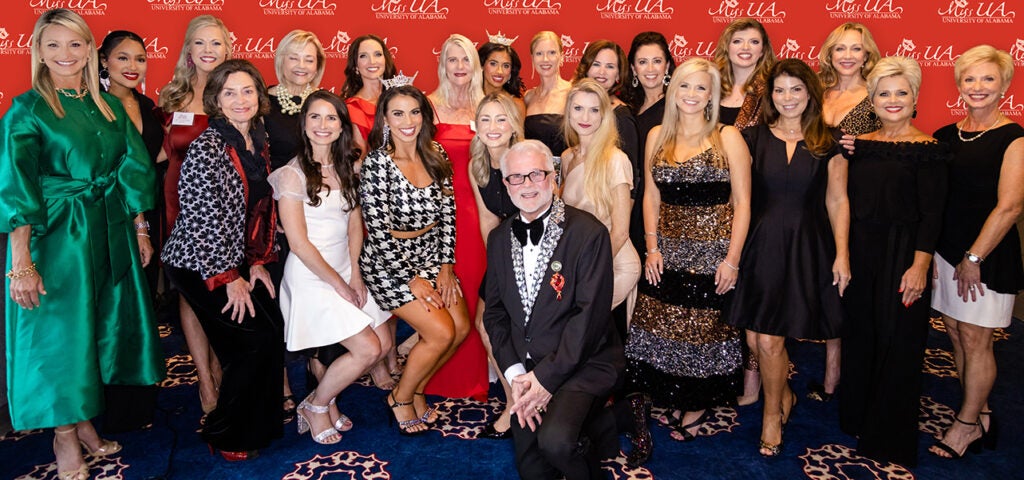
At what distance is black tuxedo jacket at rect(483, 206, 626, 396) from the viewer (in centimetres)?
266

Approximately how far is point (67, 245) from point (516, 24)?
4177 mm

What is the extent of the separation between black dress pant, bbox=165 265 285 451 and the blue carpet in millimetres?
174

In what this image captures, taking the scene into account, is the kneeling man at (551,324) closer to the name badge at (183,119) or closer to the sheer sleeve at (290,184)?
the sheer sleeve at (290,184)

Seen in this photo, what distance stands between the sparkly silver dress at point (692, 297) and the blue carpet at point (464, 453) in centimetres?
28

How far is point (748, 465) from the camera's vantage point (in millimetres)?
3150

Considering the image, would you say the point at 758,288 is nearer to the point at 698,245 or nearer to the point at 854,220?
the point at 698,245

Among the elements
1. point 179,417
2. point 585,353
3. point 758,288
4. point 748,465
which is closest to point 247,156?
point 179,417

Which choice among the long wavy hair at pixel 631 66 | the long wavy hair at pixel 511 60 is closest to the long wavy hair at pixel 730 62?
the long wavy hair at pixel 631 66

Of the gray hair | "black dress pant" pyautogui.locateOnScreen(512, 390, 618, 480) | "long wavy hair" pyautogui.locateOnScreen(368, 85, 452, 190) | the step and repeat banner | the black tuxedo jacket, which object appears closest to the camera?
"black dress pant" pyautogui.locateOnScreen(512, 390, 618, 480)

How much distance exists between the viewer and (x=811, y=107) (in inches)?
123

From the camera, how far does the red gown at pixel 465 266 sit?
3695 mm

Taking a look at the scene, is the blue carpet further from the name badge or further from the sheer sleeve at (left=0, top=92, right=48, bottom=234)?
the name badge

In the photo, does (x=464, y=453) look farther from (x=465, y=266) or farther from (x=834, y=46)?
(x=834, y=46)

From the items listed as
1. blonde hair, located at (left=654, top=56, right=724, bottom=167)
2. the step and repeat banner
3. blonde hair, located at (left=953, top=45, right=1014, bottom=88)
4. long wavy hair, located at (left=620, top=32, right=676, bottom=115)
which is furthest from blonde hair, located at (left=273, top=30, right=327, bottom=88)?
blonde hair, located at (left=953, top=45, right=1014, bottom=88)
